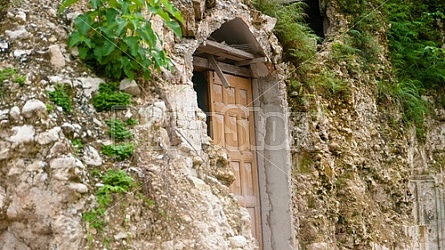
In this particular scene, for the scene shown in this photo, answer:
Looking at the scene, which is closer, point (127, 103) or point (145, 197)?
point (145, 197)

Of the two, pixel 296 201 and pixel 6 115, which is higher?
pixel 6 115

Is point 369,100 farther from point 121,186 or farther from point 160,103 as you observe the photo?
point 121,186

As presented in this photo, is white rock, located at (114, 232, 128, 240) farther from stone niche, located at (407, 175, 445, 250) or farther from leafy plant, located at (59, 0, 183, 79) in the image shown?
stone niche, located at (407, 175, 445, 250)

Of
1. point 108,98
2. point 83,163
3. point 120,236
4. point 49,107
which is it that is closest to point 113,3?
point 108,98

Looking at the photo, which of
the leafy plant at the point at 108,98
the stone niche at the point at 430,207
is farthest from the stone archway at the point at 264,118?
the stone niche at the point at 430,207

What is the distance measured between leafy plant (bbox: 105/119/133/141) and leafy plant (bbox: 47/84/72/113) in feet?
1.10

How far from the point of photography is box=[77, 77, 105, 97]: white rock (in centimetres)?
523

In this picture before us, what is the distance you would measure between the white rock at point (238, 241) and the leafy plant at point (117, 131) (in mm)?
1220

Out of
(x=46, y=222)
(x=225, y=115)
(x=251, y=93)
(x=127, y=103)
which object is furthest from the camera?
(x=251, y=93)

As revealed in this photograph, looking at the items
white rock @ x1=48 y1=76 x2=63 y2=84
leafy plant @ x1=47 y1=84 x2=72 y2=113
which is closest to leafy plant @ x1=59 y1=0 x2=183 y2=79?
white rock @ x1=48 y1=76 x2=63 y2=84

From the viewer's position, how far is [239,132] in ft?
26.9

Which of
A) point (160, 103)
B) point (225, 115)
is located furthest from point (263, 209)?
point (160, 103)

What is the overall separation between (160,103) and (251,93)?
3.21m

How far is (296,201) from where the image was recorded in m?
8.45
